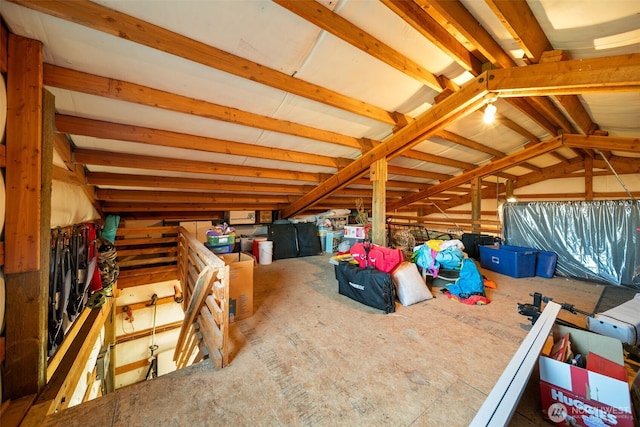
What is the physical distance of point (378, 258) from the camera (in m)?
2.84

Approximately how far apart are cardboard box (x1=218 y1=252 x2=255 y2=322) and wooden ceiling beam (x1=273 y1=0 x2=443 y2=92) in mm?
2107

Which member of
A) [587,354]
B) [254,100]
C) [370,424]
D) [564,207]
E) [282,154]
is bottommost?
[370,424]

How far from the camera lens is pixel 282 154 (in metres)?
3.37

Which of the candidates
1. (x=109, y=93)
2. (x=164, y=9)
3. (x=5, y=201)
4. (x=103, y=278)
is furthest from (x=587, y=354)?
(x=103, y=278)

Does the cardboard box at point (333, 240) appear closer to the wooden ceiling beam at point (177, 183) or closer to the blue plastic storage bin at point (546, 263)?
the wooden ceiling beam at point (177, 183)

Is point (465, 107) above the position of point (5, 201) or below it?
above

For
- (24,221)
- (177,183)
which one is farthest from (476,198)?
(24,221)

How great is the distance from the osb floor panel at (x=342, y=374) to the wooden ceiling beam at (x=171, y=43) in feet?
7.10

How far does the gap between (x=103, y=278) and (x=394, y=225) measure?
6232 millimetres

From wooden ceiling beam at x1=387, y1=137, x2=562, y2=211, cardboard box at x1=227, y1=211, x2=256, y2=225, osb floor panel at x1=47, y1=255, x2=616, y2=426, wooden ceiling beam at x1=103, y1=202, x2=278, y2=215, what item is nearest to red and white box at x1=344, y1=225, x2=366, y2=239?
osb floor panel at x1=47, y1=255, x2=616, y2=426

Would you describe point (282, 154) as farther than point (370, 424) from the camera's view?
Yes

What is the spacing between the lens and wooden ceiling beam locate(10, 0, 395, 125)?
1265 millimetres

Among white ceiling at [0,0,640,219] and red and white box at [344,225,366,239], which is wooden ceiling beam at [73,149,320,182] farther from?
red and white box at [344,225,366,239]

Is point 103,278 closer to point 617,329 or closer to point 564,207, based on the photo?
point 617,329
